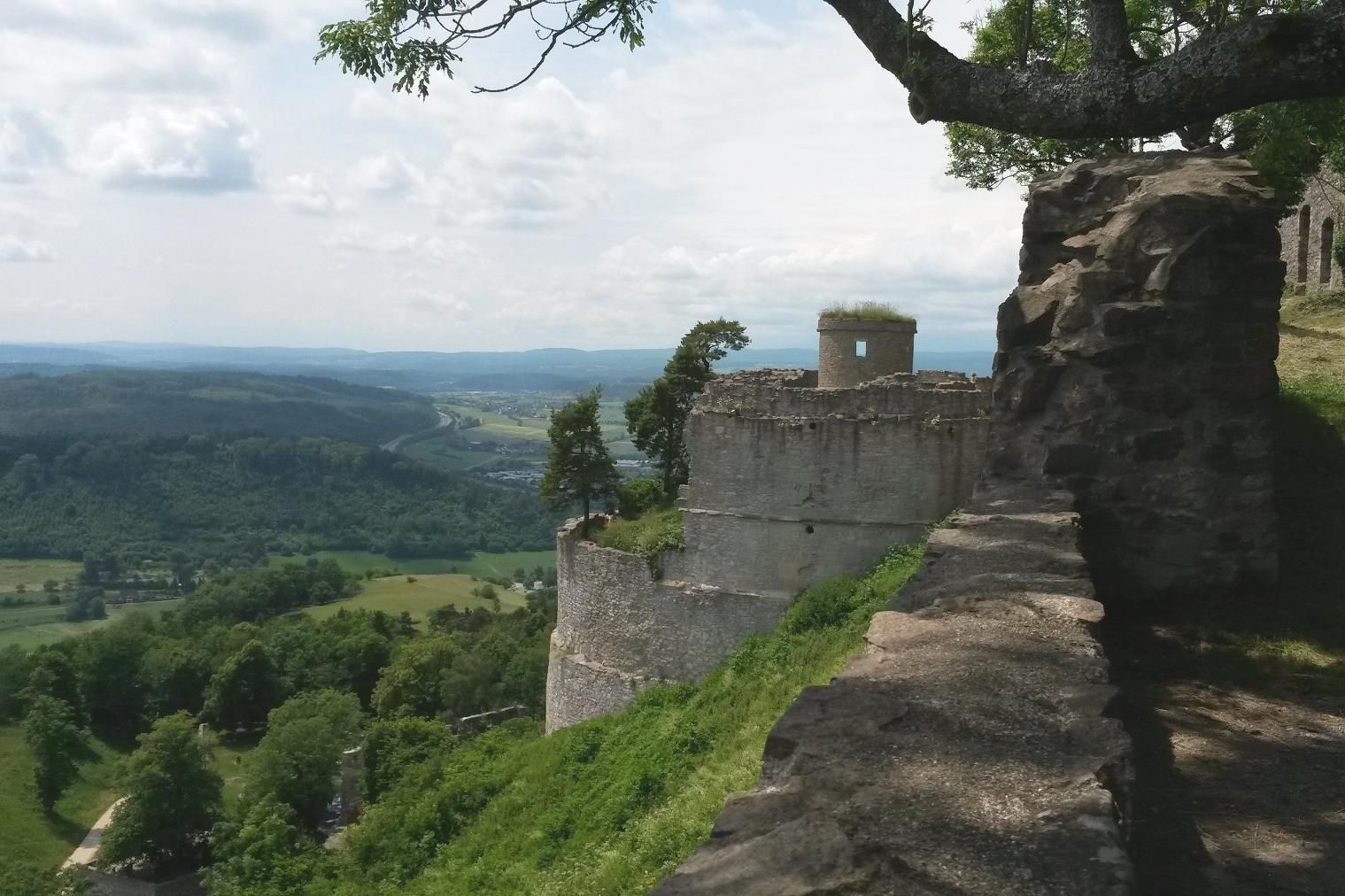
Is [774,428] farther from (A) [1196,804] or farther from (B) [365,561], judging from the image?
(B) [365,561]

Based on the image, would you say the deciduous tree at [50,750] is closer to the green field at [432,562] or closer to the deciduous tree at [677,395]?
the deciduous tree at [677,395]

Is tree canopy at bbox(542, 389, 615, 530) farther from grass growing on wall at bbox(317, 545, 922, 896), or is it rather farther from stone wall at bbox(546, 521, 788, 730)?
grass growing on wall at bbox(317, 545, 922, 896)

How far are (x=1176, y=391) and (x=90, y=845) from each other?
1618 inches

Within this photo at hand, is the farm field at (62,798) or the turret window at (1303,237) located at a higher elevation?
the turret window at (1303,237)

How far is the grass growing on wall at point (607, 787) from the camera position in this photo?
33.9ft

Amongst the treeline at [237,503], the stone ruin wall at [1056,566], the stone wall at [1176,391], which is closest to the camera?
the stone ruin wall at [1056,566]

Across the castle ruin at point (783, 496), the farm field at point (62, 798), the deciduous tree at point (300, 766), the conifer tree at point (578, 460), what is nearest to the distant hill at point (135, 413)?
the farm field at point (62, 798)

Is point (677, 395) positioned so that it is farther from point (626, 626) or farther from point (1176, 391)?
point (1176, 391)

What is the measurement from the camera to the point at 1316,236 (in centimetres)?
2611

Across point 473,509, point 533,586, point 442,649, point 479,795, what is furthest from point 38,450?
point 479,795

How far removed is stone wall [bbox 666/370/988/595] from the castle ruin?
20 millimetres

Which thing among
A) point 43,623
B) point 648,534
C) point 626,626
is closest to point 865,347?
point 648,534

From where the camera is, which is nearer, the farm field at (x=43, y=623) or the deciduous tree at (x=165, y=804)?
the deciduous tree at (x=165, y=804)

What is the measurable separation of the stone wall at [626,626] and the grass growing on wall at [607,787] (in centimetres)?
84
